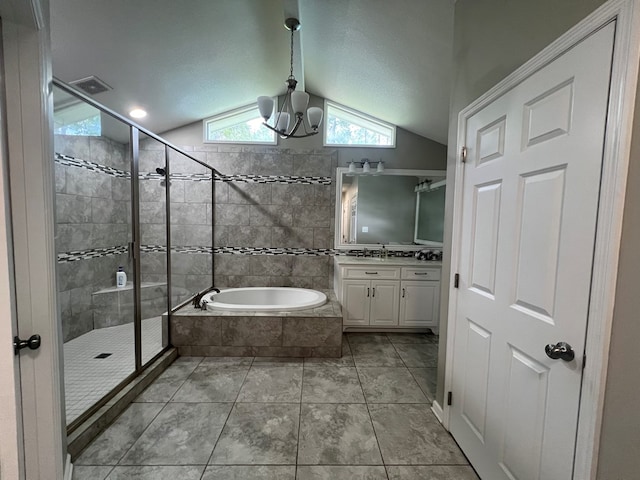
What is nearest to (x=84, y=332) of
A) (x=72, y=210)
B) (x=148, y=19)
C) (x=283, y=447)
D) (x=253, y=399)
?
(x=72, y=210)

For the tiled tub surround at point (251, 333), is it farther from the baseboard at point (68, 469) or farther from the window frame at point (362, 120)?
the window frame at point (362, 120)

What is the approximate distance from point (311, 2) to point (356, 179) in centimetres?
198

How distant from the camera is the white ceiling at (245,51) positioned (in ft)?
6.16

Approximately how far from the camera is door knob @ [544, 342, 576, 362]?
3.03 feet

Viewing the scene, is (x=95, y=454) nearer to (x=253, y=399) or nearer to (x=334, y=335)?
(x=253, y=399)

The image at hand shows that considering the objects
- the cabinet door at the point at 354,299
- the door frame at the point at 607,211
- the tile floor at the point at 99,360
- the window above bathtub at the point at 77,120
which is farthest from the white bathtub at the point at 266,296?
the door frame at the point at 607,211

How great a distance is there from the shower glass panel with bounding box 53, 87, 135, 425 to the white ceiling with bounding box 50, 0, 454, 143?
1.37 ft

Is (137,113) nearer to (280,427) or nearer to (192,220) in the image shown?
(192,220)

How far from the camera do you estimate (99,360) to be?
2334mm

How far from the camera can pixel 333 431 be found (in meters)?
1.71

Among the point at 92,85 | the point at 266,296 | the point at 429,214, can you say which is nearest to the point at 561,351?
the point at 429,214

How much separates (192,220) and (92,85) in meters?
1.62

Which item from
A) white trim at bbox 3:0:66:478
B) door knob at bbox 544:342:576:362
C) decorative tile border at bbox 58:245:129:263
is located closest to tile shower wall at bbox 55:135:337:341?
→ decorative tile border at bbox 58:245:129:263

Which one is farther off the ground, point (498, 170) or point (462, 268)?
point (498, 170)
